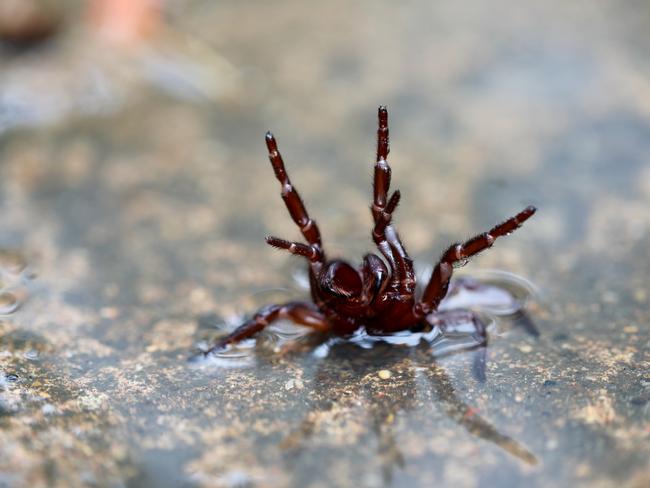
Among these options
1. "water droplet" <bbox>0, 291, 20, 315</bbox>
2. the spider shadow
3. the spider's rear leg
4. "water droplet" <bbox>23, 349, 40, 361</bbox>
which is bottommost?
the spider shadow

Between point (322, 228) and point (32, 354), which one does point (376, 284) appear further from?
point (32, 354)

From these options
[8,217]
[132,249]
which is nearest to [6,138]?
[8,217]

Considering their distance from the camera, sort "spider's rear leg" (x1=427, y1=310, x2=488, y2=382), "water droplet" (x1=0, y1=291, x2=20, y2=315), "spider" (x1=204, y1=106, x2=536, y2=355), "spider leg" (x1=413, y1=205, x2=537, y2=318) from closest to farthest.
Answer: "spider leg" (x1=413, y1=205, x2=537, y2=318)
"spider" (x1=204, y1=106, x2=536, y2=355)
"spider's rear leg" (x1=427, y1=310, x2=488, y2=382)
"water droplet" (x1=0, y1=291, x2=20, y2=315)

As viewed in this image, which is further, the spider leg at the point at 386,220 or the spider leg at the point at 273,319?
the spider leg at the point at 273,319

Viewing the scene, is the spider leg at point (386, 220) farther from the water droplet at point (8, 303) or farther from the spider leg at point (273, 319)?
the water droplet at point (8, 303)

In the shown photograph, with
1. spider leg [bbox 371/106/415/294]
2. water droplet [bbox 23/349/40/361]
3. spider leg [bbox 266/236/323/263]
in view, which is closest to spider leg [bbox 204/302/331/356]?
spider leg [bbox 266/236/323/263]

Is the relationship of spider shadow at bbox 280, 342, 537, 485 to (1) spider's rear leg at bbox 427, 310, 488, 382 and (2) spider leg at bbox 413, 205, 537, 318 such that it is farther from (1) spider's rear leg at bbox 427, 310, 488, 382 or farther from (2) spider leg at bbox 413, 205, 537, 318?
(2) spider leg at bbox 413, 205, 537, 318

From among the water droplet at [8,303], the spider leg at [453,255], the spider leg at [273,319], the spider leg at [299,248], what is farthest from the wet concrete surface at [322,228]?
the spider leg at [299,248]
